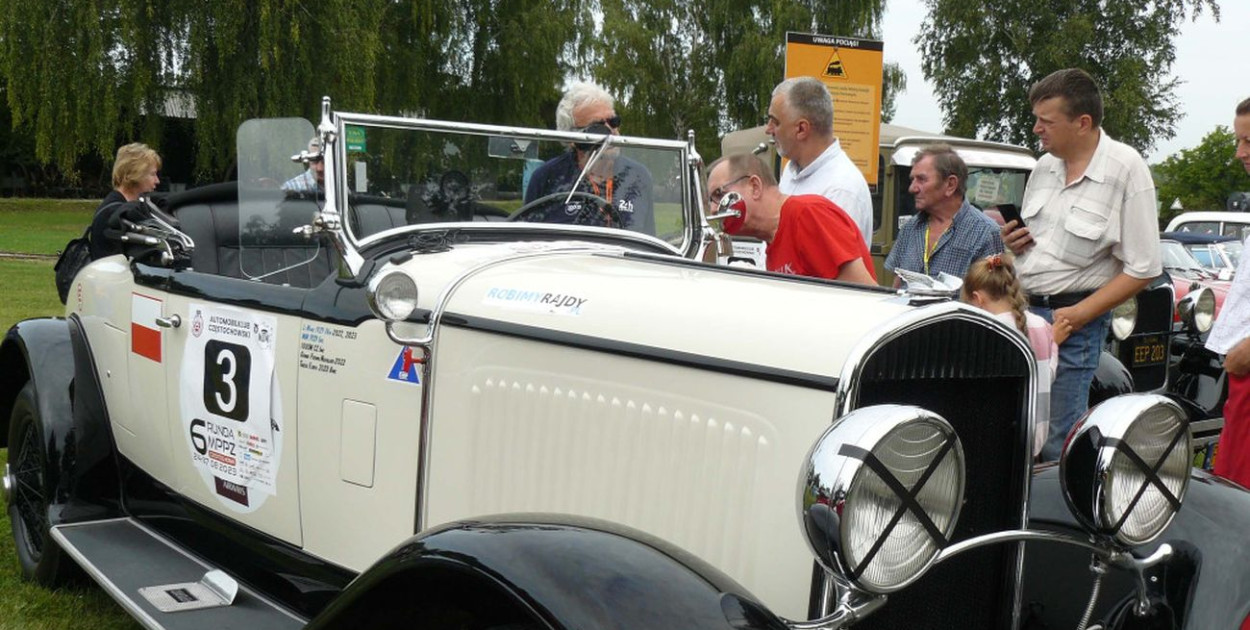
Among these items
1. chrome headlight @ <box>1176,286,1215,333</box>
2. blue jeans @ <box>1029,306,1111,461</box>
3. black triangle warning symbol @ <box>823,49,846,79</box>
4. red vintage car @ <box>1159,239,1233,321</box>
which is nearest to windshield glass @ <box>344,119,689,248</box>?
blue jeans @ <box>1029,306,1111,461</box>

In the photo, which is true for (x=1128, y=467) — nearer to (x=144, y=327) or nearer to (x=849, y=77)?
(x=144, y=327)

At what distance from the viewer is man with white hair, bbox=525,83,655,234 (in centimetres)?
363

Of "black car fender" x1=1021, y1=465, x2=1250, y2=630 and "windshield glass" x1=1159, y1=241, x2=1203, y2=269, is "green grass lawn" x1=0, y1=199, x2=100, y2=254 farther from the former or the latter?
"black car fender" x1=1021, y1=465, x2=1250, y2=630

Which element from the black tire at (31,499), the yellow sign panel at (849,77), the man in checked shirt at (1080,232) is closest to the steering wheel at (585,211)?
the man in checked shirt at (1080,232)

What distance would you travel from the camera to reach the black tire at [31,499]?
4.14 m

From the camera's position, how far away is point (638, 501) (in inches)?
99.1

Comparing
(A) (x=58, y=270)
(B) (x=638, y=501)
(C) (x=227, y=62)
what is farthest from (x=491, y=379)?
(C) (x=227, y=62)

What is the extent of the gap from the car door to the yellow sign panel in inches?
253

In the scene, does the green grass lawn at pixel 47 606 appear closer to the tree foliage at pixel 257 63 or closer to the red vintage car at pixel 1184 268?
the red vintage car at pixel 1184 268

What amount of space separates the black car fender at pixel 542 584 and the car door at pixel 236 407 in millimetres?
1048

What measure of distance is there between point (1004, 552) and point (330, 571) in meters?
1.81

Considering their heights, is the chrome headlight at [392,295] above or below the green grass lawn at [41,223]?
above

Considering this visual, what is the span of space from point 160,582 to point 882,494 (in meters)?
2.47

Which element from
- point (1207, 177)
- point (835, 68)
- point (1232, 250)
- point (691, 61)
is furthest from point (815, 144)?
point (1207, 177)
